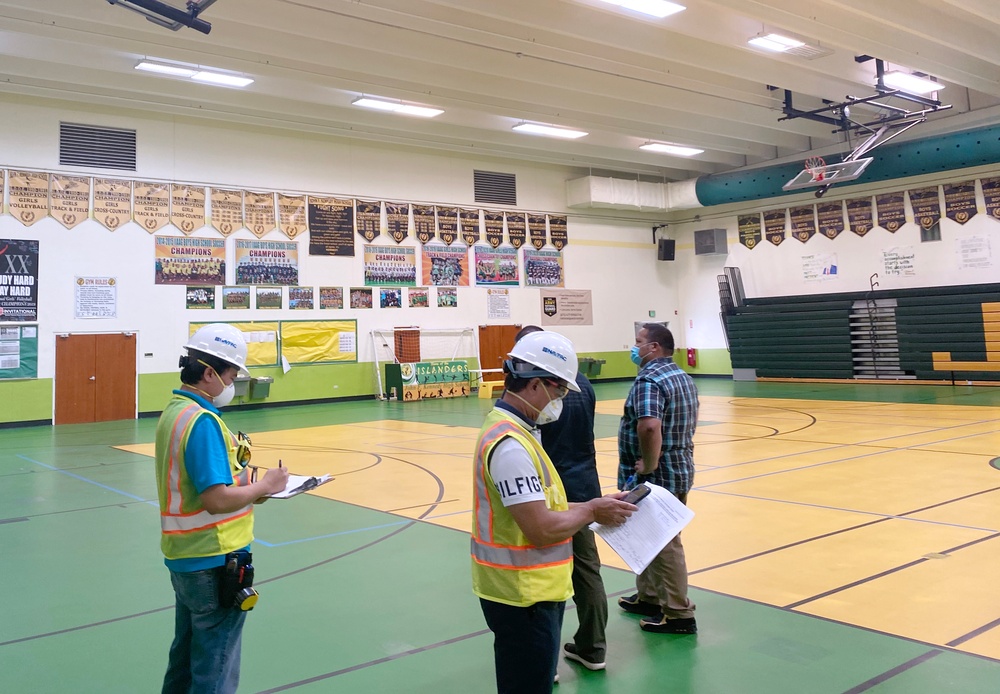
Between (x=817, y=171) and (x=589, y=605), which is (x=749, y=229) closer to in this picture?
(x=817, y=171)

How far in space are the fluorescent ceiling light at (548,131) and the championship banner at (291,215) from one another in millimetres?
6078

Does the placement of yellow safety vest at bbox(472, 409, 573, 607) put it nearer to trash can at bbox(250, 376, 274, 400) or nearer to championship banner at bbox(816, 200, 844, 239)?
trash can at bbox(250, 376, 274, 400)

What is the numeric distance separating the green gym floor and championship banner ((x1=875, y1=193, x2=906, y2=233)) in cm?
1311

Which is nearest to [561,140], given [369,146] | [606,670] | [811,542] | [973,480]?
[369,146]

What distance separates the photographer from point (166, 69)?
48.0ft

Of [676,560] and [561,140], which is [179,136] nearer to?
[561,140]

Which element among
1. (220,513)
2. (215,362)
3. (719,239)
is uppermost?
(719,239)

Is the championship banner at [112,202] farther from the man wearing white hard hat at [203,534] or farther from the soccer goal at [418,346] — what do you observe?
the man wearing white hard hat at [203,534]

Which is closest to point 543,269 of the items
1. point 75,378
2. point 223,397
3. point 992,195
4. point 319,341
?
point 319,341

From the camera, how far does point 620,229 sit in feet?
87.9

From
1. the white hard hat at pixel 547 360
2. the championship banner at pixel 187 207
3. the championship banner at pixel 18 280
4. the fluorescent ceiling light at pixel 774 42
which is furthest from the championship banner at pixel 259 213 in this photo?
the white hard hat at pixel 547 360

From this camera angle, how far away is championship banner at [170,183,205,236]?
731 inches

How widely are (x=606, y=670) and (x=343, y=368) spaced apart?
18.0m

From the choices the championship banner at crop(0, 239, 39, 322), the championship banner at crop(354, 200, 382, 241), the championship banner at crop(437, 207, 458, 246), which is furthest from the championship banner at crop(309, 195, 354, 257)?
the championship banner at crop(0, 239, 39, 322)
